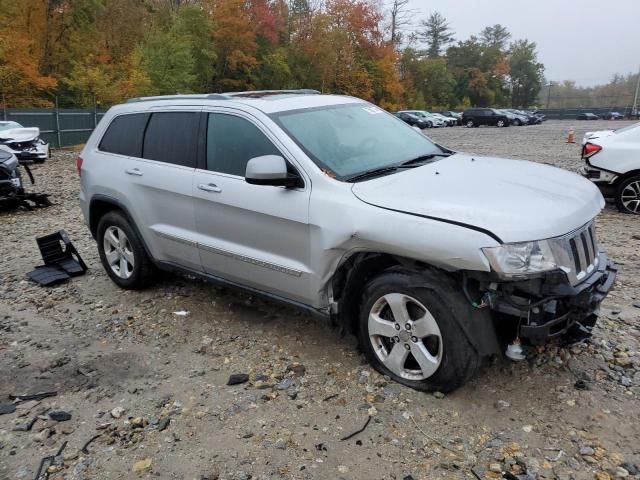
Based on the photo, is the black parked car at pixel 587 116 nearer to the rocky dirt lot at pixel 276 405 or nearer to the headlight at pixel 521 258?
the rocky dirt lot at pixel 276 405

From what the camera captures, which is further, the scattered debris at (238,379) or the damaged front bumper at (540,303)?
the scattered debris at (238,379)

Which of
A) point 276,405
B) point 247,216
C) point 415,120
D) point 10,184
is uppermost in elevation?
point 415,120

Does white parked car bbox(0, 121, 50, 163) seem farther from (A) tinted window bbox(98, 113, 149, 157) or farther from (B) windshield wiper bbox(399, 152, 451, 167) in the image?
(B) windshield wiper bbox(399, 152, 451, 167)

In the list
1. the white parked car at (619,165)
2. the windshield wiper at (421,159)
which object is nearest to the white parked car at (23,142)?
the white parked car at (619,165)

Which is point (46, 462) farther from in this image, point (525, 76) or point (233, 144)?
point (525, 76)

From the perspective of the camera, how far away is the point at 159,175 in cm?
466

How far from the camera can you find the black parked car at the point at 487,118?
45969 mm

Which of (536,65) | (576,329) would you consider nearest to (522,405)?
(576,329)

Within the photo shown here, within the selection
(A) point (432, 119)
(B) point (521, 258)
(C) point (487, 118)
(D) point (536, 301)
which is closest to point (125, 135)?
(B) point (521, 258)

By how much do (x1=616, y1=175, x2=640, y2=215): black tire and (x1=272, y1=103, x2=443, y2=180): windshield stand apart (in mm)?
5030

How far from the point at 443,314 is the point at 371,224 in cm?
66

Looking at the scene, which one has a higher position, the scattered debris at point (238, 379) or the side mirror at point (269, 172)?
the side mirror at point (269, 172)

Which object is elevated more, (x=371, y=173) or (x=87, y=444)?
(x=371, y=173)

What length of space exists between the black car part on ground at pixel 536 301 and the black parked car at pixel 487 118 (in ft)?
150
